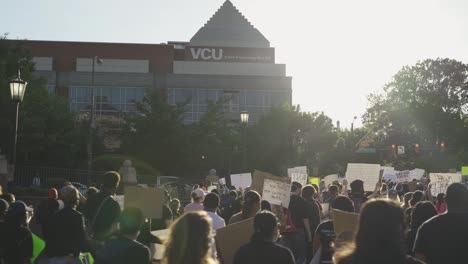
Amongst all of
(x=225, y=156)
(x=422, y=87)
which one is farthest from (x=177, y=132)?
(x=422, y=87)

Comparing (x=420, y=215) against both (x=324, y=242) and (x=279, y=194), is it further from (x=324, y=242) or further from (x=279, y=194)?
(x=279, y=194)

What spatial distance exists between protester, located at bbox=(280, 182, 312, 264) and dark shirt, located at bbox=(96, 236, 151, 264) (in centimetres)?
487

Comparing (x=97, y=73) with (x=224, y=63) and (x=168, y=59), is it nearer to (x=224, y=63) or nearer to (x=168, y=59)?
(x=168, y=59)

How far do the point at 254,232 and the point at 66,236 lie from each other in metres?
2.53

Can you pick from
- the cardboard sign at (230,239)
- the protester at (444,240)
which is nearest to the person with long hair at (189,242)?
the protester at (444,240)

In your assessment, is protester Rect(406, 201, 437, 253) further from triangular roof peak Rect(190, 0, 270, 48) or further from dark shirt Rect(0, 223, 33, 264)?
triangular roof peak Rect(190, 0, 270, 48)

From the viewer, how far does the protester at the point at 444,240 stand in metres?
5.64

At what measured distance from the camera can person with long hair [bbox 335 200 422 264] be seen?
4.38 m

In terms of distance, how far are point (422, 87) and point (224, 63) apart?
2429 centimetres

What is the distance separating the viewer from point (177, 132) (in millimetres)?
43531

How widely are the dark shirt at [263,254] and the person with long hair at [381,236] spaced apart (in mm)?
895

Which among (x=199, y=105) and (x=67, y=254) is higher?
(x=199, y=105)

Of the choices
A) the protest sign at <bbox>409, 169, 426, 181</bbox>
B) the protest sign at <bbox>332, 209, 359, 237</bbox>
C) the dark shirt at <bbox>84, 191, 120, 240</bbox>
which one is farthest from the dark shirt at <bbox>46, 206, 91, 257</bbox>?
the protest sign at <bbox>409, 169, 426, 181</bbox>

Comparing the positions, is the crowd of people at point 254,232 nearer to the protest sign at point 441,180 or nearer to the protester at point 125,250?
the protester at point 125,250
